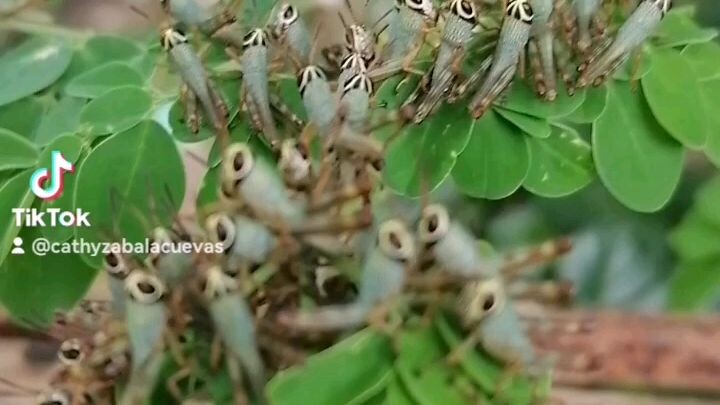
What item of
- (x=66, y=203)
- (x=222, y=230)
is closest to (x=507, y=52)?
(x=222, y=230)

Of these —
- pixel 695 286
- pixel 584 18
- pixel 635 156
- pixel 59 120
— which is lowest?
pixel 695 286

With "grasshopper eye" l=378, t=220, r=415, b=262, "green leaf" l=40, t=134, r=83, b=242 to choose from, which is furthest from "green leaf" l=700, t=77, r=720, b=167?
"green leaf" l=40, t=134, r=83, b=242

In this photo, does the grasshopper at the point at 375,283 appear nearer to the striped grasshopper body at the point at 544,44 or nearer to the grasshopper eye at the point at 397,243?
the grasshopper eye at the point at 397,243

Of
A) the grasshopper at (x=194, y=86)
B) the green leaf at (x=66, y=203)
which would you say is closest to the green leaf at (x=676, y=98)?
the grasshopper at (x=194, y=86)

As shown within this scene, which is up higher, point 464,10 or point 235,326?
point 464,10

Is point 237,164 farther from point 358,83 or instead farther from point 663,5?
point 663,5

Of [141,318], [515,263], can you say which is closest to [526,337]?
[515,263]
